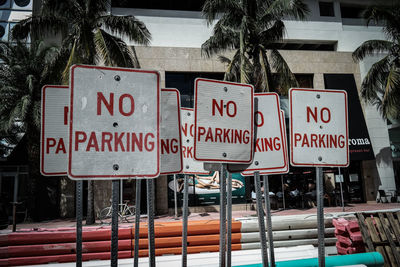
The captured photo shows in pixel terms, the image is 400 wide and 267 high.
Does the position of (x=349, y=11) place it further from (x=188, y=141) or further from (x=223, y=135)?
(x=223, y=135)

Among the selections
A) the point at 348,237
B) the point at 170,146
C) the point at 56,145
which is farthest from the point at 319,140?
the point at 348,237

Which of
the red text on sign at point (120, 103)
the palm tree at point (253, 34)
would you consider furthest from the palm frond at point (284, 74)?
the red text on sign at point (120, 103)

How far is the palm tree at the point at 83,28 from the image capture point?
13023 mm

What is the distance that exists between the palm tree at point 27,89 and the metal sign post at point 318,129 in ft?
Answer: 49.6

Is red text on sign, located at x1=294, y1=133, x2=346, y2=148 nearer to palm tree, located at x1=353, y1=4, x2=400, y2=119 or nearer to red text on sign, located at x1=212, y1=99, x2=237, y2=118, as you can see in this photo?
red text on sign, located at x1=212, y1=99, x2=237, y2=118

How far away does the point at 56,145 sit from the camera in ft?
12.1

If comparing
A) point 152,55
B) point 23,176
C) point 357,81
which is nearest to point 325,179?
point 357,81

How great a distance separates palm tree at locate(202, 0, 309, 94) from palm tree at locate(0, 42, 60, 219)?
350 inches

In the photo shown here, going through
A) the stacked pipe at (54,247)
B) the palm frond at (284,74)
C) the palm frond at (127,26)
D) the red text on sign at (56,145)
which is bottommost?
the stacked pipe at (54,247)

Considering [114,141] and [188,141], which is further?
[188,141]

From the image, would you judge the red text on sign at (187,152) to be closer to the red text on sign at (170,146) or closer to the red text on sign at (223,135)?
the red text on sign at (170,146)

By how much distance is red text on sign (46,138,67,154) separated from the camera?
365 cm

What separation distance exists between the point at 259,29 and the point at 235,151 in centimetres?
1261

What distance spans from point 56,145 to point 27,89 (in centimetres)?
1498
